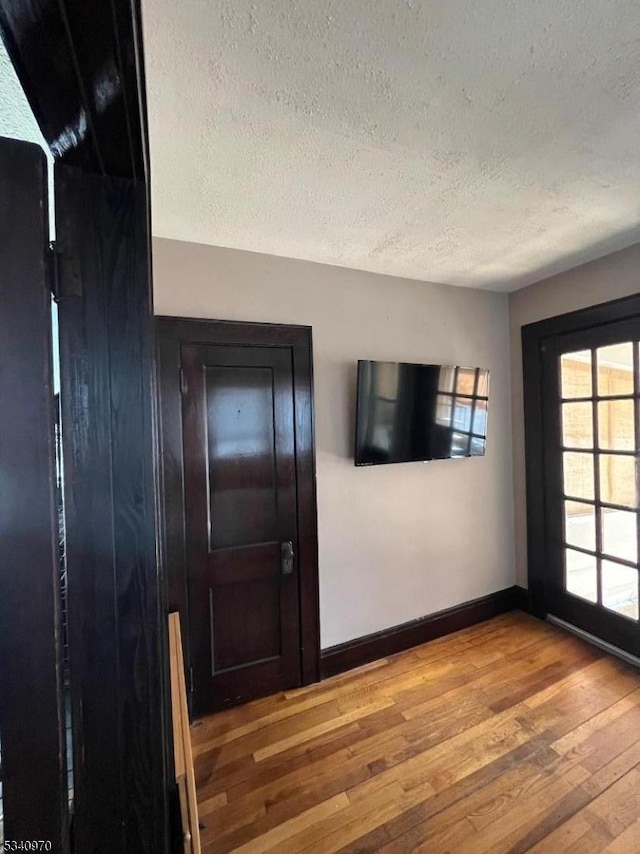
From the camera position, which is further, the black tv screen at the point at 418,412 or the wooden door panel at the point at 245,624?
the black tv screen at the point at 418,412

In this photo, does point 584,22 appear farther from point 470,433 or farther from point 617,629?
point 617,629

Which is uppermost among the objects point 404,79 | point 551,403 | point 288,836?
point 404,79

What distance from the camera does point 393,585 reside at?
2.27 metres

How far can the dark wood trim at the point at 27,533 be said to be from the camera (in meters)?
0.53

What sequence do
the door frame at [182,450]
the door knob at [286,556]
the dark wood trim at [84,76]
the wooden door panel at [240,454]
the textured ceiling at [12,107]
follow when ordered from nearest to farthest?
the dark wood trim at [84,76] < the textured ceiling at [12,107] < the door frame at [182,450] < the wooden door panel at [240,454] < the door knob at [286,556]

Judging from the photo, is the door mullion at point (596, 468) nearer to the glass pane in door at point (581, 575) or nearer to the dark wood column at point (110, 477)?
the glass pane in door at point (581, 575)

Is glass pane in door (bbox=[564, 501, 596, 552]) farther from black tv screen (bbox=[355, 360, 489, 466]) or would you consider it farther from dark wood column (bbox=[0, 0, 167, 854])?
dark wood column (bbox=[0, 0, 167, 854])

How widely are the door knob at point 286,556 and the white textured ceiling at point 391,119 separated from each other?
5.40 feet

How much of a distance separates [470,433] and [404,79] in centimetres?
195

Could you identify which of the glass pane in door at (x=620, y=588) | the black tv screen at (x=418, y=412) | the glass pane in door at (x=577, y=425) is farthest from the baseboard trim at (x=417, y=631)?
the glass pane in door at (x=577, y=425)

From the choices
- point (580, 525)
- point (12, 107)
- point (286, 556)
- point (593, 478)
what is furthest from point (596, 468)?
point (12, 107)

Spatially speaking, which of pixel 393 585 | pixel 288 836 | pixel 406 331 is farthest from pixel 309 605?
pixel 406 331

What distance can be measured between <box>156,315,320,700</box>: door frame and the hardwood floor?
1.20 ft

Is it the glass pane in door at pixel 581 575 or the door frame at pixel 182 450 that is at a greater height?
the door frame at pixel 182 450
